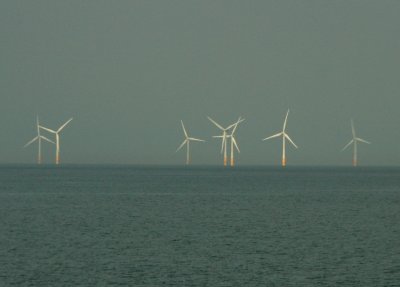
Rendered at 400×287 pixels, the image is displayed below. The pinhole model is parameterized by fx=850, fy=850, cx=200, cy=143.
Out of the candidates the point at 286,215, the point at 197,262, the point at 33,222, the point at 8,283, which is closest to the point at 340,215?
the point at 286,215

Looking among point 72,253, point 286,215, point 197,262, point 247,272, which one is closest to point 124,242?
point 72,253

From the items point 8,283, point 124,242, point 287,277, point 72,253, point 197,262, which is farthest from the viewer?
point 124,242

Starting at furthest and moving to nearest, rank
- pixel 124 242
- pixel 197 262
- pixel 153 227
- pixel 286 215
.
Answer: pixel 286 215 → pixel 153 227 → pixel 124 242 → pixel 197 262

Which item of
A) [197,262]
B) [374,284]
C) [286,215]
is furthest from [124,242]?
[286,215]

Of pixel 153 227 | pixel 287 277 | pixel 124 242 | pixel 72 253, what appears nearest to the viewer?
pixel 287 277

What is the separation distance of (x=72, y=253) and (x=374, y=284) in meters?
20.2

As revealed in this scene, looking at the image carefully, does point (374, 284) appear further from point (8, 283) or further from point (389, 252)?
point (8, 283)

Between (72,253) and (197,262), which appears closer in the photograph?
(197,262)

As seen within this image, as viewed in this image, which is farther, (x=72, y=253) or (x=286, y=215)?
(x=286, y=215)

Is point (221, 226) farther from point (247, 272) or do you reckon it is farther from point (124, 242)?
point (247, 272)

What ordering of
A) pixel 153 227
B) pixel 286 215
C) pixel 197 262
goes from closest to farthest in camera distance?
pixel 197 262
pixel 153 227
pixel 286 215

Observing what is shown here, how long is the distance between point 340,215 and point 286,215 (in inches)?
238

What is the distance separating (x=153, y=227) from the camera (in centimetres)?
7369

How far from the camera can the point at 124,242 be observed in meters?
61.4
